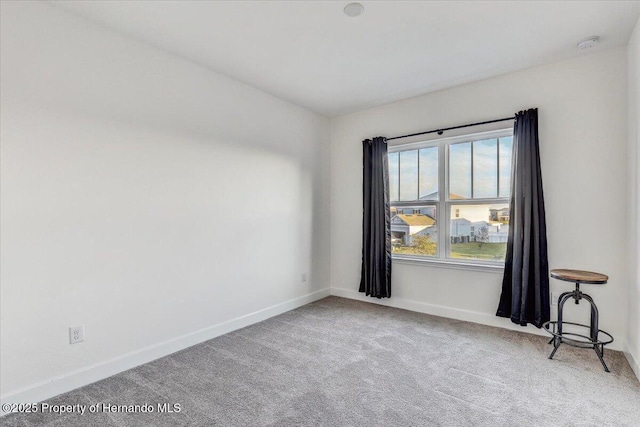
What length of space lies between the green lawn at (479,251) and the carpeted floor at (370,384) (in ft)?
2.55

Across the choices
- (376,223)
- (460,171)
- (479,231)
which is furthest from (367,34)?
(479,231)

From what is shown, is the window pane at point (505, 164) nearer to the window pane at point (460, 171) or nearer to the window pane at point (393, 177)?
the window pane at point (460, 171)

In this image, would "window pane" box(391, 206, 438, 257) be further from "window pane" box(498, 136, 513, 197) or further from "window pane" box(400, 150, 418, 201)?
"window pane" box(498, 136, 513, 197)

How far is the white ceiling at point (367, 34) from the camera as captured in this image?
7.39ft

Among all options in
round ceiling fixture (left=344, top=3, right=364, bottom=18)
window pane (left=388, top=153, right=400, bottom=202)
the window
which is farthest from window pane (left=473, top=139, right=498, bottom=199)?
round ceiling fixture (left=344, top=3, right=364, bottom=18)

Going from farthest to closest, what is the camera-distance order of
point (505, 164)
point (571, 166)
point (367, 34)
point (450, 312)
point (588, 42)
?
point (450, 312) < point (505, 164) < point (571, 166) < point (588, 42) < point (367, 34)

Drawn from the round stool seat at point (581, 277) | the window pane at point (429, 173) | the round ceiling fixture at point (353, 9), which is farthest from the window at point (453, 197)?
the round ceiling fixture at point (353, 9)

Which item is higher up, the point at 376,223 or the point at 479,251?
the point at 376,223

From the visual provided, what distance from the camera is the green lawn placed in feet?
11.5

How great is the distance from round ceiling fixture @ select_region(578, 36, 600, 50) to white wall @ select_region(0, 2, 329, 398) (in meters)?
2.94

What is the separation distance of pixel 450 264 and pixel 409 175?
3.89 feet

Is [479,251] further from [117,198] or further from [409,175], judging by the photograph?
[117,198]

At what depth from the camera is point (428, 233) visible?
4.00 meters

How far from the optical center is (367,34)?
8.45 ft
